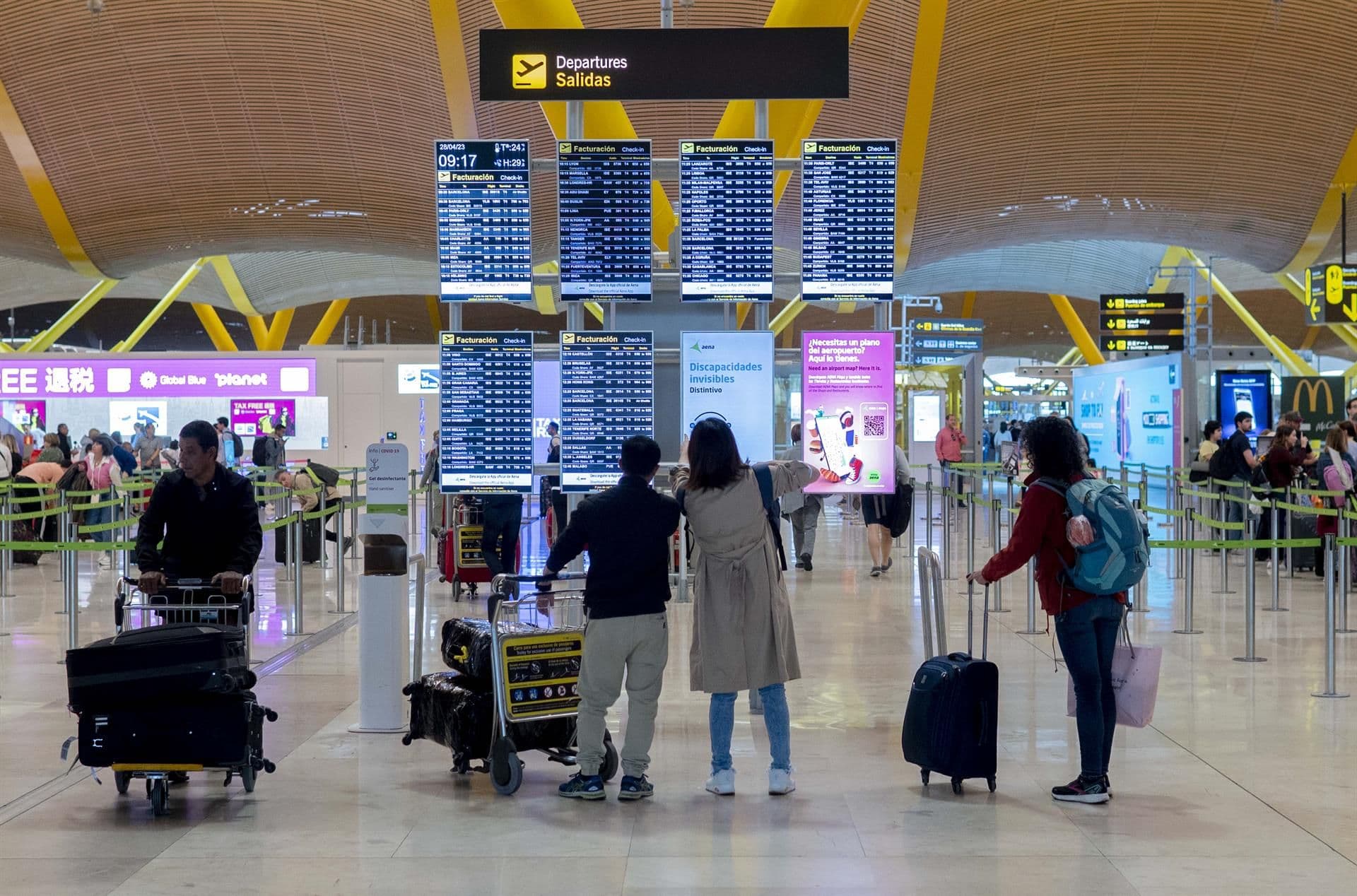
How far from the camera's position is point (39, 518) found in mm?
17297

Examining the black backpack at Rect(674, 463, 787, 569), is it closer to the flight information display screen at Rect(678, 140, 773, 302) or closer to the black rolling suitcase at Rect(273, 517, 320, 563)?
the flight information display screen at Rect(678, 140, 773, 302)

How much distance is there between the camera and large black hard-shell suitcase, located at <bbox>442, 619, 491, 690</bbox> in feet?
20.0

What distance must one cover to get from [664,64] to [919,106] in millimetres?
13363

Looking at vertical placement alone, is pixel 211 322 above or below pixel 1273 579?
above

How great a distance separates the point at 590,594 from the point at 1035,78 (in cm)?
1723

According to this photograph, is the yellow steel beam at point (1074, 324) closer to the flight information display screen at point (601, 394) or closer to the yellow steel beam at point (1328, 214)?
the yellow steel beam at point (1328, 214)

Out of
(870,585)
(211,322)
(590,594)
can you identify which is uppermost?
(211,322)

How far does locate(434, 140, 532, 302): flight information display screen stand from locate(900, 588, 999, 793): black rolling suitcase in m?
4.31

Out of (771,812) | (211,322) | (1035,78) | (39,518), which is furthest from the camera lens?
(211,322)

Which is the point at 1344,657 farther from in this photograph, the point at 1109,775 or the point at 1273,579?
the point at 1109,775

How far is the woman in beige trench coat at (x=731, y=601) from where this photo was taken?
223 inches

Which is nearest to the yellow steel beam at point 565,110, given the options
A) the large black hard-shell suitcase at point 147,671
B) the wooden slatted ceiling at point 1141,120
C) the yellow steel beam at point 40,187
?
the wooden slatted ceiling at point 1141,120

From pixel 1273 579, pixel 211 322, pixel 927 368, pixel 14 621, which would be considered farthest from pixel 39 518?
pixel 211 322

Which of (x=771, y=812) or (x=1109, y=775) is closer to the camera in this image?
(x=771, y=812)
